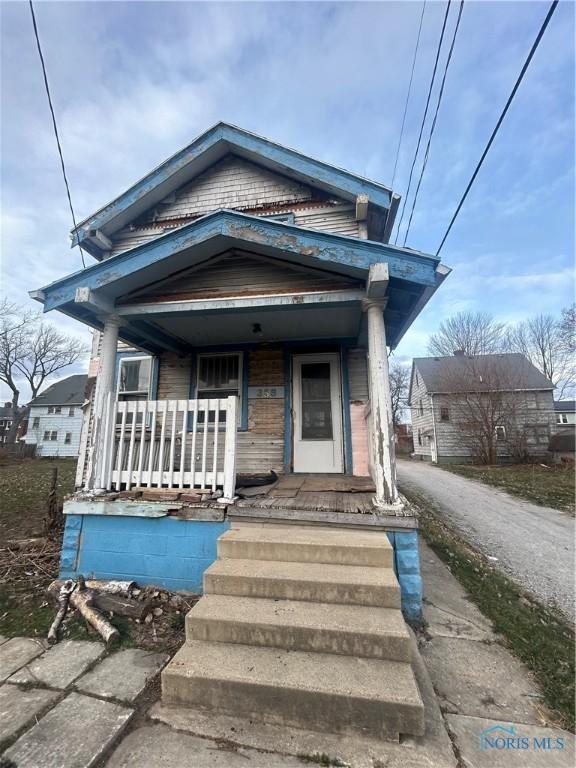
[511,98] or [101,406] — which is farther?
[101,406]

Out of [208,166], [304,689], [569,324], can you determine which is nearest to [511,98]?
[304,689]

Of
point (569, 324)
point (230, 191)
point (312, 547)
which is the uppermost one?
point (569, 324)

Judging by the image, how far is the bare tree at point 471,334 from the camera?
71.6 ft

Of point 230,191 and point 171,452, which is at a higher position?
point 230,191

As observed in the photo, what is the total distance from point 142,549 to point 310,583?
6.01ft

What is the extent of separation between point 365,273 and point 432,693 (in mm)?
3270

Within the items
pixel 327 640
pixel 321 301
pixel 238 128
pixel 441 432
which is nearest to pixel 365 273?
pixel 321 301

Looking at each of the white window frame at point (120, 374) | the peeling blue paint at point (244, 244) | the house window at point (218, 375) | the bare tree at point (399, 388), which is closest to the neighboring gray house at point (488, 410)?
the bare tree at point (399, 388)

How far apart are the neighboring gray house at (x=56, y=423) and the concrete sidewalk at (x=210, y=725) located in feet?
96.8

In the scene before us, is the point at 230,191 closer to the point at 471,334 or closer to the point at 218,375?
the point at 218,375

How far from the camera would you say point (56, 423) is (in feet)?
92.2

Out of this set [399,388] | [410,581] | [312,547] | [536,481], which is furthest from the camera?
[399,388]

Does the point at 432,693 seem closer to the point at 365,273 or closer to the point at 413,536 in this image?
the point at 413,536

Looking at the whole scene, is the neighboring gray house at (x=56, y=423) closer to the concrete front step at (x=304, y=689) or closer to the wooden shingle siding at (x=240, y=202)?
the wooden shingle siding at (x=240, y=202)
